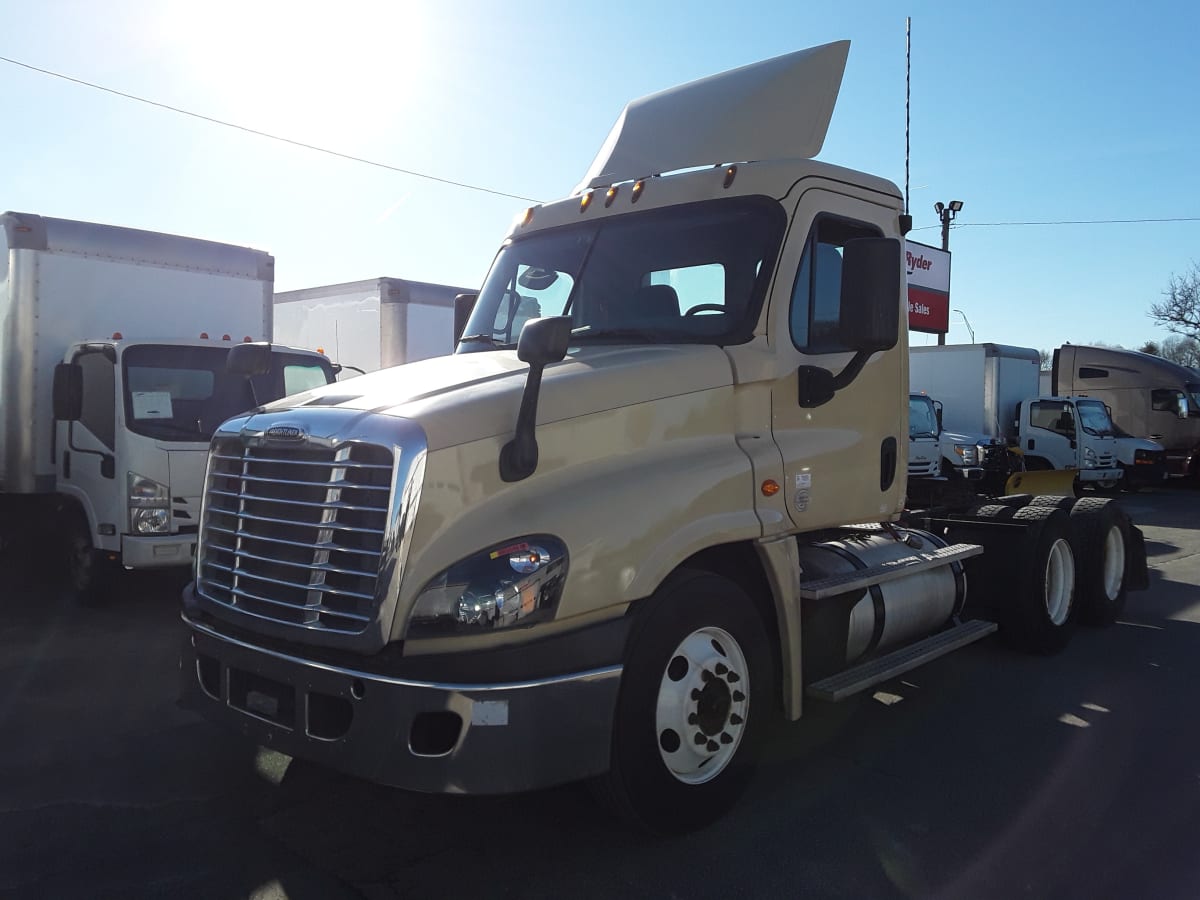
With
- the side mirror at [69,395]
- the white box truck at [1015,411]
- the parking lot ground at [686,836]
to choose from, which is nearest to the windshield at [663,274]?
the parking lot ground at [686,836]

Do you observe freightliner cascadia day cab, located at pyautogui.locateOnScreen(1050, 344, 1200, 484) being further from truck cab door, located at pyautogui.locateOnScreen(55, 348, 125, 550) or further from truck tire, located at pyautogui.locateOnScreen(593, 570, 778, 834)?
truck cab door, located at pyautogui.locateOnScreen(55, 348, 125, 550)

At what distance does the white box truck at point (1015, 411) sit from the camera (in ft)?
64.6

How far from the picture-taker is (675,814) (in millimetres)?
3594

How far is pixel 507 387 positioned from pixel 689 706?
1.42 meters

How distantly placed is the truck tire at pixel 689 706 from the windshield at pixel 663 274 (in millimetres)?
1265

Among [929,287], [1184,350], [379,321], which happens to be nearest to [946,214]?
[929,287]

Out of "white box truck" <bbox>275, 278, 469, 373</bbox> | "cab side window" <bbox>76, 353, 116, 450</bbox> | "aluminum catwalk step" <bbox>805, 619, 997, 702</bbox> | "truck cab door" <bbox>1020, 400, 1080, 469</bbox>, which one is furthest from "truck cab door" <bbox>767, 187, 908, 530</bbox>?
"truck cab door" <bbox>1020, 400, 1080, 469</bbox>

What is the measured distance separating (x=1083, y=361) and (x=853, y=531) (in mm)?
22343

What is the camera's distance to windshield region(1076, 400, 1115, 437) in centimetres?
1980

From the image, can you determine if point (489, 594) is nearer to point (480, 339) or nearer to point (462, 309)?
point (480, 339)

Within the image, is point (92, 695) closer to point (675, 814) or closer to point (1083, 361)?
point (675, 814)

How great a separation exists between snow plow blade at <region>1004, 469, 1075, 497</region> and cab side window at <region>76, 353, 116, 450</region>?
25.9ft

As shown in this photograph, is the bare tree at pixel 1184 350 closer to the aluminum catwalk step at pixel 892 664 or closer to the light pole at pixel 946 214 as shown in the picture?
the light pole at pixel 946 214

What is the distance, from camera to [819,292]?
4.50 metres
